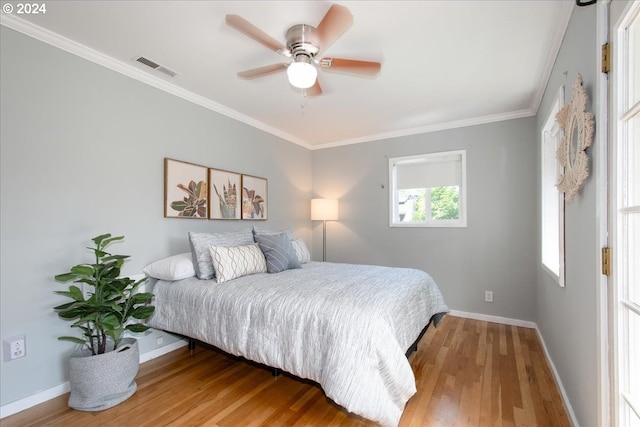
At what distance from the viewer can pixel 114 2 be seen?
172cm

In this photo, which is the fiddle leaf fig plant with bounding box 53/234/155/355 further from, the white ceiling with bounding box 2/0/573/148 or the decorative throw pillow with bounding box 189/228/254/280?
the white ceiling with bounding box 2/0/573/148

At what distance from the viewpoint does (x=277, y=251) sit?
280 centimetres

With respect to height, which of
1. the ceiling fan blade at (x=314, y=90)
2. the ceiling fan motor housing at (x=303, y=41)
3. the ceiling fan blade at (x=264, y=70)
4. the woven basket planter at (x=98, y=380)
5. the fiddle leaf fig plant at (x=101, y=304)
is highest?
the ceiling fan motor housing at (x=303, y=41)

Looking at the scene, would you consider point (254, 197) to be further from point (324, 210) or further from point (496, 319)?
point (496, 319)

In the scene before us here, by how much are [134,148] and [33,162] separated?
2.21ft

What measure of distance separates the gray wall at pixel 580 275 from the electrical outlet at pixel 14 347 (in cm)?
316

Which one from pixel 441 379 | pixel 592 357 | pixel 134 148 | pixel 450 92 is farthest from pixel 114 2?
pixel 441 379

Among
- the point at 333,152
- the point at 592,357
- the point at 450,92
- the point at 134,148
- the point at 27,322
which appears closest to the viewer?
the point at 592,357

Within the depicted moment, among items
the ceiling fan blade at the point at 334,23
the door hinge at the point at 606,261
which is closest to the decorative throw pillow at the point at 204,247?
the ceiling fan blade at the point at 334,23

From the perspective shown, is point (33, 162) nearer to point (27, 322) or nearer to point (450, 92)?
point (27, 322)

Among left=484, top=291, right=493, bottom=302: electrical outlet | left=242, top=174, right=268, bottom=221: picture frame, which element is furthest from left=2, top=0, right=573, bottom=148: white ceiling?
left=484, top=291, right=493, bottom=302: electrical outlet

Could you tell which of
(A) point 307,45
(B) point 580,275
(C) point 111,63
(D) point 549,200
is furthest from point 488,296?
(C) point 111,63

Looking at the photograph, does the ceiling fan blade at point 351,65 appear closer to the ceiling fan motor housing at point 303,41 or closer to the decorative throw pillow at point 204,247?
the ceiling fan motor housing at point 303,41

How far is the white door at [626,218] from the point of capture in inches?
41.6
